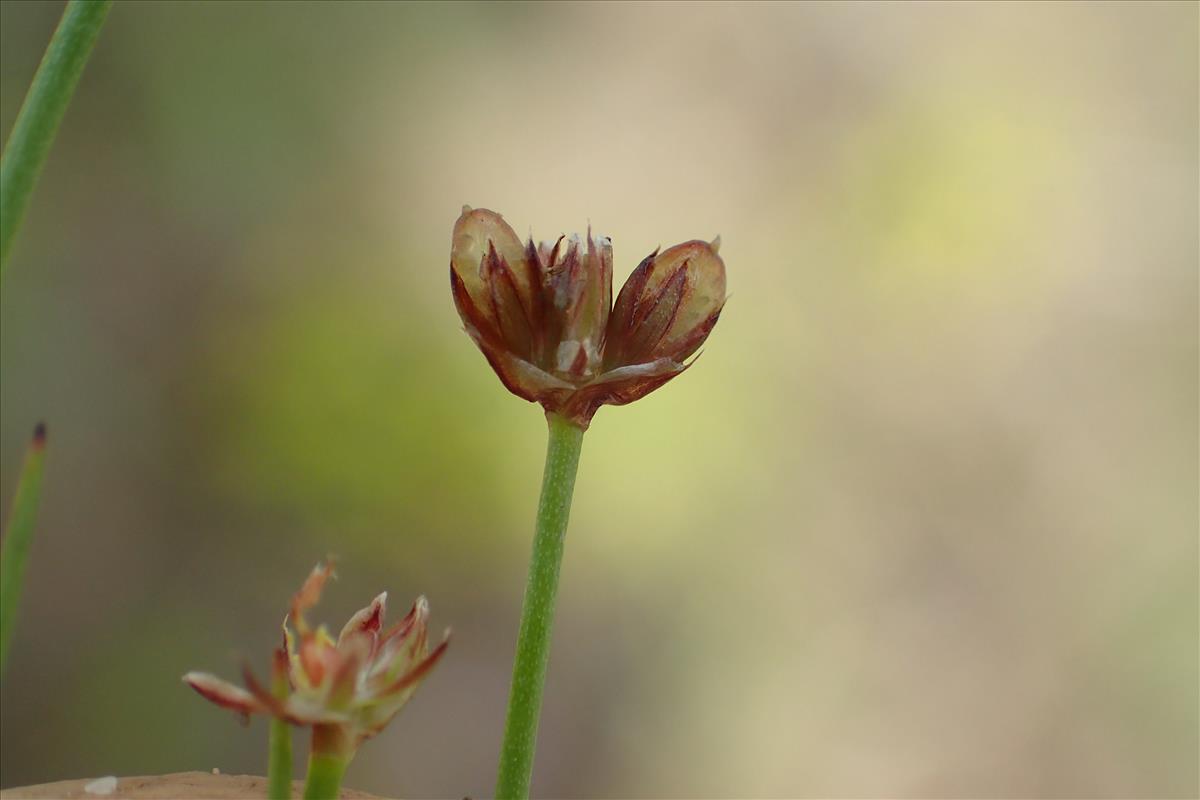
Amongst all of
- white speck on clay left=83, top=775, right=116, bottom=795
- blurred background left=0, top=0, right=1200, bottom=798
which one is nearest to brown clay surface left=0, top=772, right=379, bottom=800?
white speck on clay left=83, top=775, right=116, bottom=795

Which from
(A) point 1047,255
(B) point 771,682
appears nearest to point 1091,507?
(A) point 1047,255

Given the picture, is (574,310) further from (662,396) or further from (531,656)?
(662,396)

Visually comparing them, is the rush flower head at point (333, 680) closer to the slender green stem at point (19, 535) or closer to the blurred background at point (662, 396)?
the slender green stem at point (19, 535)

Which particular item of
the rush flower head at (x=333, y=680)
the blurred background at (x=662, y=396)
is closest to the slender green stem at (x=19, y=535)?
the rush flower head at (x=333, y=680)

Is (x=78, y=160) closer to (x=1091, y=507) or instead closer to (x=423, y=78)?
(x=423, y=78)

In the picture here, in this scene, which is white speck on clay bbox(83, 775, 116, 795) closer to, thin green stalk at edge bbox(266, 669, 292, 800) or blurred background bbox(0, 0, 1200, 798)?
thin green stalk at edge bbox(266, 669, 292, 800)

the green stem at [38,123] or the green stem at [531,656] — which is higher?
the green stem at [38,123]
